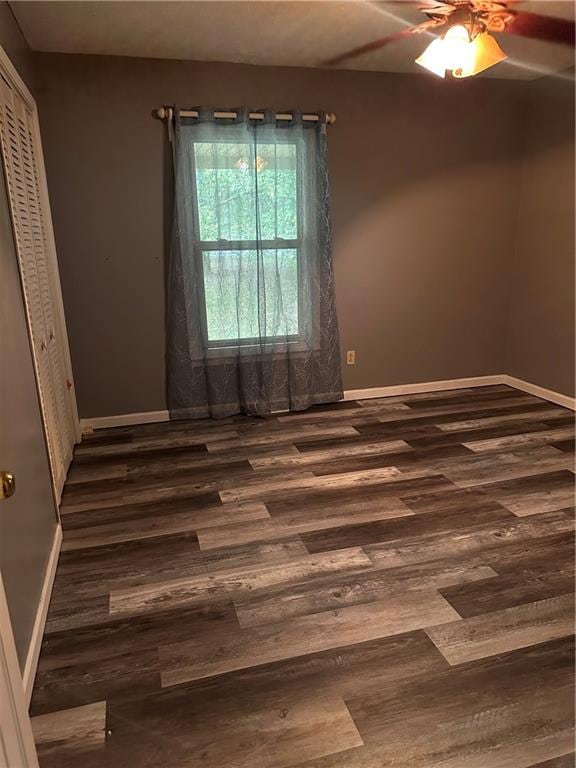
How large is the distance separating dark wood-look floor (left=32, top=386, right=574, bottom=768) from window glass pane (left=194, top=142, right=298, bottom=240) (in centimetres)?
148

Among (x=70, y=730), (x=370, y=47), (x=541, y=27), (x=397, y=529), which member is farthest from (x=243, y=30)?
(x=70, y=730)

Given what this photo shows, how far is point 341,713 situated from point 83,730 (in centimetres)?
73

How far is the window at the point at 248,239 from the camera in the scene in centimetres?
340

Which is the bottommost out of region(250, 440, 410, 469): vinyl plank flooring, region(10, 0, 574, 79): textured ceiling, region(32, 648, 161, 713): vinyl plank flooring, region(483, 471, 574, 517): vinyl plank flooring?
region(32, 648, 161, 713): vinyl plank flooring

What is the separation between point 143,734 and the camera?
1.44 m

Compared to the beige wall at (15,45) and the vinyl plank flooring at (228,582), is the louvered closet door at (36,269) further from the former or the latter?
the vinyl plank flooring at (228,582)

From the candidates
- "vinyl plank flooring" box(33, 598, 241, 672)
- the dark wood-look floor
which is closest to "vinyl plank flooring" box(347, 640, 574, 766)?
the dark wood-look floor

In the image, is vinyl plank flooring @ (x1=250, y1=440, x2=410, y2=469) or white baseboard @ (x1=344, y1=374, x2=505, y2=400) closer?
vinyl plank flooring @ (x1=250, y1=440, x2=410, y2=469)

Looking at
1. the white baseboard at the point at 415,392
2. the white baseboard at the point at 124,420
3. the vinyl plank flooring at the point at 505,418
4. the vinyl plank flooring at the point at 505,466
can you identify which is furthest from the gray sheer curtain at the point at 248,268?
the vinyl plank flooring at the point at 505,466

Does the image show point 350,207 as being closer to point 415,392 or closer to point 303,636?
point 415,392

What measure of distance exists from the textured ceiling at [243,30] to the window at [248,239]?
53 cm

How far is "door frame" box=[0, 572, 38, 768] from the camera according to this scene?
922mm

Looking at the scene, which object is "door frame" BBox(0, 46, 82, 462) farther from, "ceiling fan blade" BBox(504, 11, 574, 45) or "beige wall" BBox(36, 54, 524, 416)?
"ceiling fan blade" BBox(504, 11, 574, 45)

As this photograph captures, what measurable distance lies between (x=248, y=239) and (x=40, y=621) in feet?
8.45
